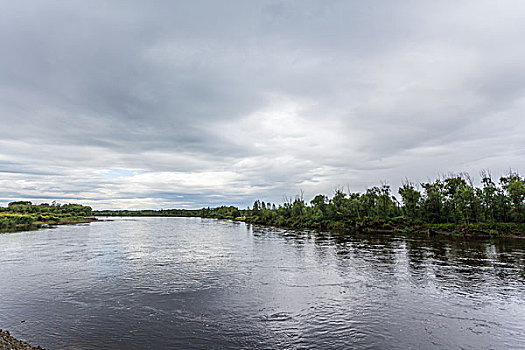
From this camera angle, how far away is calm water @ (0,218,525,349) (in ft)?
39.4

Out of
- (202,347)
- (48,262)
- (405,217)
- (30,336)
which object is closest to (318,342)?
(202,347)

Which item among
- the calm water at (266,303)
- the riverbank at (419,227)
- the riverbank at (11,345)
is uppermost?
the riverbank at (419,227)

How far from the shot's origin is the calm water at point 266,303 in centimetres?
1202

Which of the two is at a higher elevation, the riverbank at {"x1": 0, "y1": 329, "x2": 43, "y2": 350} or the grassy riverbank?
the grassy riverbank

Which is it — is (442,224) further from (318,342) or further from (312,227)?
(318,342)

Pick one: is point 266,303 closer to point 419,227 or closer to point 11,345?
point 11,345

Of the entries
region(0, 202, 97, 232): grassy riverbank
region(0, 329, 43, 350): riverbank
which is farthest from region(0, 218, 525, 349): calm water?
region(0, 202, 97, 232): grassy riverbank

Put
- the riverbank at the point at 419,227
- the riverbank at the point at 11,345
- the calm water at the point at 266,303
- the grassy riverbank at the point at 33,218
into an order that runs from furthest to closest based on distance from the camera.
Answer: the grassy riverbank at the point at 33,218 < the riverbank at the point at 419,227 < the calm water at the point at 266,303 < the riverbank at the point at 11,345

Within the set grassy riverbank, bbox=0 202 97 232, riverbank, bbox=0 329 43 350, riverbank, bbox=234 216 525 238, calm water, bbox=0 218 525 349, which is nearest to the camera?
riverbank, bbox=0 329 43 350

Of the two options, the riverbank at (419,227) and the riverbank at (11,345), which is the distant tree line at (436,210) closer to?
the riverbank at (419,227)

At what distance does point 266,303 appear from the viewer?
647 inches

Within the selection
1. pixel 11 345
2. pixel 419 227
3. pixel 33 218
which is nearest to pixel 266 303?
pixel 11 345

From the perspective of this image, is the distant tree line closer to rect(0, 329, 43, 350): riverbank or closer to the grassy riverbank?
rect(0, 329, 43, 350): riverbank

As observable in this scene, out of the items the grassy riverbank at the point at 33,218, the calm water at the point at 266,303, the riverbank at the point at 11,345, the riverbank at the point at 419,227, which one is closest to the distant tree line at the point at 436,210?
the riverbank at the point at 419,227
